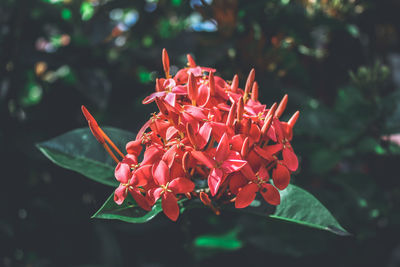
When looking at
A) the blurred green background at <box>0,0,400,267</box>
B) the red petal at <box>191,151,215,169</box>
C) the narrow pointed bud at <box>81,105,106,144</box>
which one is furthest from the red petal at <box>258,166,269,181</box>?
the blurred green background at <box>0,0,400,267</box>

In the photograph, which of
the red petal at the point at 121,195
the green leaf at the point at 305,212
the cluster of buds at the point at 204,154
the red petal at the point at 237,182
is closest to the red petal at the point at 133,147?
the cluster of buds at the point at 204,154

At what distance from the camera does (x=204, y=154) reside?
68 centimetres

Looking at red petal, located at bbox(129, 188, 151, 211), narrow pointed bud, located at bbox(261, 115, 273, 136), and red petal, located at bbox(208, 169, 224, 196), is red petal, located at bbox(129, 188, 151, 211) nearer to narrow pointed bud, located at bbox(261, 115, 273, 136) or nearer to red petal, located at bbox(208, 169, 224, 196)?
red petal, located at bbox(208, 169, 224, 196)

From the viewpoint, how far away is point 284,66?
1.59 metres

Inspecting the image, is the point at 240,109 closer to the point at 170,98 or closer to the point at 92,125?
the point at 170,98

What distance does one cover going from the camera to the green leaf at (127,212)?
668 millimetres

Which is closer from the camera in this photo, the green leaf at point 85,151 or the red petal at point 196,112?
the red petal at point 196,112

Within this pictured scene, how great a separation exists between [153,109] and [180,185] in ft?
2.46

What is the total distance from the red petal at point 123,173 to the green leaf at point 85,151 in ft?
0.60

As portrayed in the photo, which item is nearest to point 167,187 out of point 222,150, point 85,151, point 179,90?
point 222,150

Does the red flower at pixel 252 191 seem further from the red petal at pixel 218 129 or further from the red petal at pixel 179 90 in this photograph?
the red petal at pixel 179 90

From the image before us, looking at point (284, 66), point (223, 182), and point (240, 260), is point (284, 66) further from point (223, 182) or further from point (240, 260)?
point (223, 182)

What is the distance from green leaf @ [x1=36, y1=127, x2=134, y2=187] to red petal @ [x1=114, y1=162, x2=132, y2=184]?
7.2 inches

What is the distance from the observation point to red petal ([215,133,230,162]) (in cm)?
66
